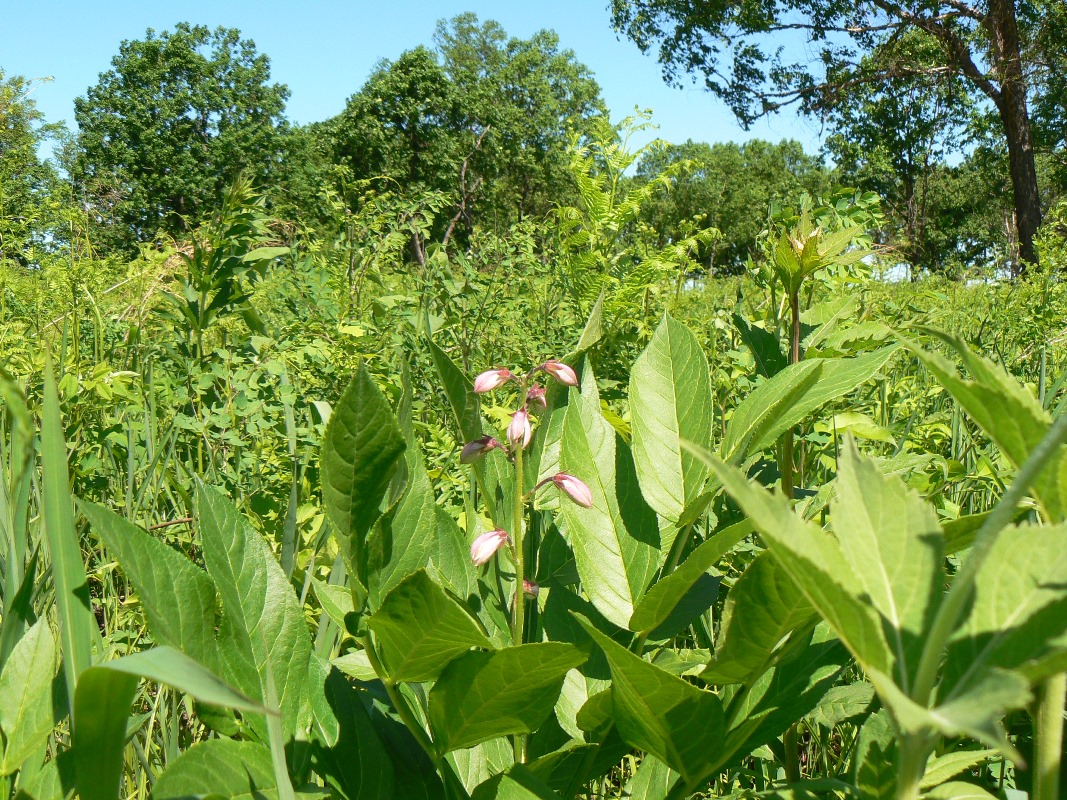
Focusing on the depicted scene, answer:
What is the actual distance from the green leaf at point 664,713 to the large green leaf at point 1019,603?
0.67 feet

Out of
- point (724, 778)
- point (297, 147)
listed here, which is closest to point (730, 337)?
point (724, 778)

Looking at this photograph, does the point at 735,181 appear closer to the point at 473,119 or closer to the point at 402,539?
the point at 473,119

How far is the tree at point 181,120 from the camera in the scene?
104 ft

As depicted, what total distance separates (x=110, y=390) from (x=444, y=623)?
1385mm

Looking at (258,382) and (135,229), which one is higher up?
(135,229)

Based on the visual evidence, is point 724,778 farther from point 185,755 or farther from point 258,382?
point 258,382

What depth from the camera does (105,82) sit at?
3412cm

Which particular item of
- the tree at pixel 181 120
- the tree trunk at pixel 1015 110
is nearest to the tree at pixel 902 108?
the tree trunk at pixel 1015 110

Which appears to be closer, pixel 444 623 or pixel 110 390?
pixel 444 623

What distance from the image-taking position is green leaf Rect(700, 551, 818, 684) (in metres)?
0.54

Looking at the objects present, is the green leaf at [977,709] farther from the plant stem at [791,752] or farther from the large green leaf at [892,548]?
the plant stem at [791,752]

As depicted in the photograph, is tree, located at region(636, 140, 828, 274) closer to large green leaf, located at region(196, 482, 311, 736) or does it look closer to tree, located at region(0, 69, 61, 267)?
tree, located at region(0, 69, 61, 267)

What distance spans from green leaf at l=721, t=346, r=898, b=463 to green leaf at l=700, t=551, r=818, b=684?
0.11 m

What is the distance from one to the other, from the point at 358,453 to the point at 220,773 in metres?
Result: 0.24
